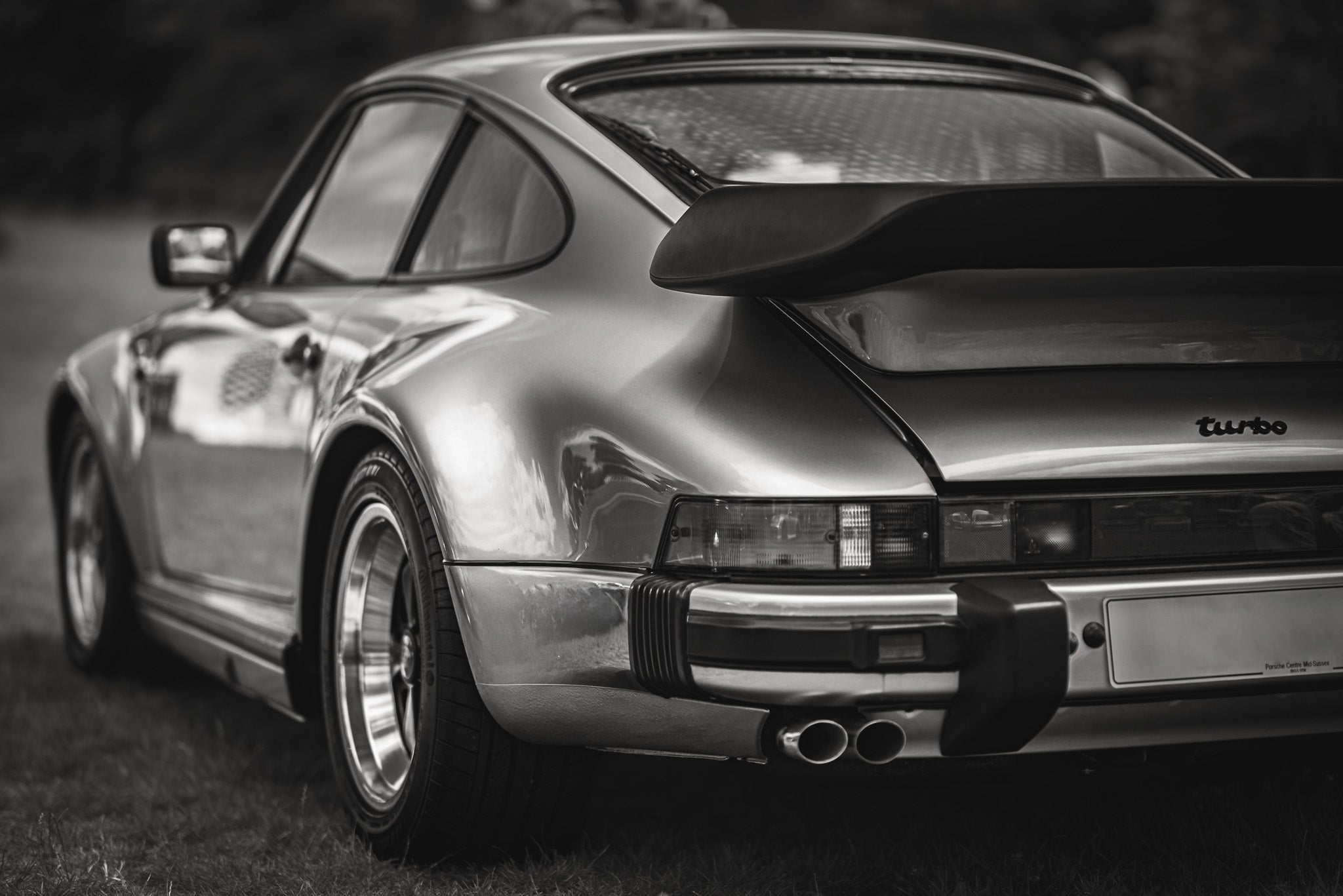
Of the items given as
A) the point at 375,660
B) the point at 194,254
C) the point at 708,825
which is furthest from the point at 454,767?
the point at 194,254

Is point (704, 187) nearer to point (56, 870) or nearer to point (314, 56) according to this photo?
point (56, 870)

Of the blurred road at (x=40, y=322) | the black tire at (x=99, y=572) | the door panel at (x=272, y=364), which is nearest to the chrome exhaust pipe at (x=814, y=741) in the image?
the door panel at (x=272, y=364)

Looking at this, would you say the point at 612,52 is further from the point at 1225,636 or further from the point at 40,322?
the point at 40,322

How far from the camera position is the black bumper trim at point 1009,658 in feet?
6.96

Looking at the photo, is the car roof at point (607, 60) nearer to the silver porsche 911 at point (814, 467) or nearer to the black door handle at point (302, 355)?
the silver porsche 911 at point (814, 467)

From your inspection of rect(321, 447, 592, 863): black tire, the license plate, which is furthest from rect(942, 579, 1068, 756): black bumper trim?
rect(321, 447, 592, 863): black tire

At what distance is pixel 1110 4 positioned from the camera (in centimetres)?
2447

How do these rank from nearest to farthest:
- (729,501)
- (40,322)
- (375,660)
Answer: (729,501), (375,660), (40,322)

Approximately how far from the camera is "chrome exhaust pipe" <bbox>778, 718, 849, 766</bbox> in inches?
88.6

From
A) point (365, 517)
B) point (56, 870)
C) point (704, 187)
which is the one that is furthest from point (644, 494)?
point (56, 870)

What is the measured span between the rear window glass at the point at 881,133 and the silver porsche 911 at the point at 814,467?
0.01 metres

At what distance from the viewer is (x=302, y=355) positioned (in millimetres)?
3328

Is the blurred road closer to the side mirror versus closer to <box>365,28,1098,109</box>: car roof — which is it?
the side mirror

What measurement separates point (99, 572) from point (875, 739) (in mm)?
3073
